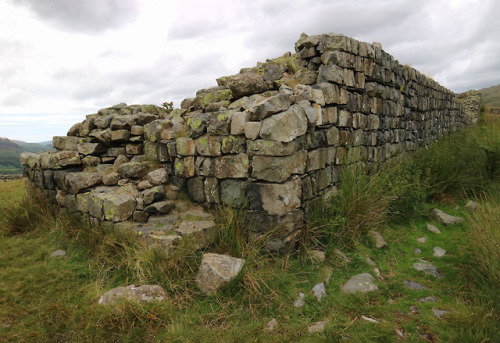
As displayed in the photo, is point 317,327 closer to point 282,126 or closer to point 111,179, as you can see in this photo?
point 282,126

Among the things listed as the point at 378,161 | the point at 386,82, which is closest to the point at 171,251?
the point at 378,161

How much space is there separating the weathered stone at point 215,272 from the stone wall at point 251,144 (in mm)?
675

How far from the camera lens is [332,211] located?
14.6 ft

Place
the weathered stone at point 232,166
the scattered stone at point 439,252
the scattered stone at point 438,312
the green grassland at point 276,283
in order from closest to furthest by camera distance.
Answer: the green grassland at point 276,283 < the scattered stone at point 438,312 < the weathered stone at point 232,166 < the scattered stone at point 439,252

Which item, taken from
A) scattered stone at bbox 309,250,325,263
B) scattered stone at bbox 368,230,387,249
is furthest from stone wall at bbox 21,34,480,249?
scattered stone at bbox 368,230,387,249

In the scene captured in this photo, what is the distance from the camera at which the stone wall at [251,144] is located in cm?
387

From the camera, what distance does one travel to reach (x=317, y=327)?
2.89 metres

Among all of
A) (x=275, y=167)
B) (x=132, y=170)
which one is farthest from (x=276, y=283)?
(x=132, y=170)

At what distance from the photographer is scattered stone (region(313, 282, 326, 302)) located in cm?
333

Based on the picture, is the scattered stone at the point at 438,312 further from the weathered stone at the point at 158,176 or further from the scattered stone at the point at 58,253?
the scattered stone at the point at 58,253

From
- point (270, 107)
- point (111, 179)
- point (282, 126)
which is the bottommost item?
point (111, 179)

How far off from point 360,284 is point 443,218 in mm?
2734

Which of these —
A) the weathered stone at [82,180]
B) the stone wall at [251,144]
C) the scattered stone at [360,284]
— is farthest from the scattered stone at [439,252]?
the weathered stone at [82,180]

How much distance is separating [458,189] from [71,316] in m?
7.04
